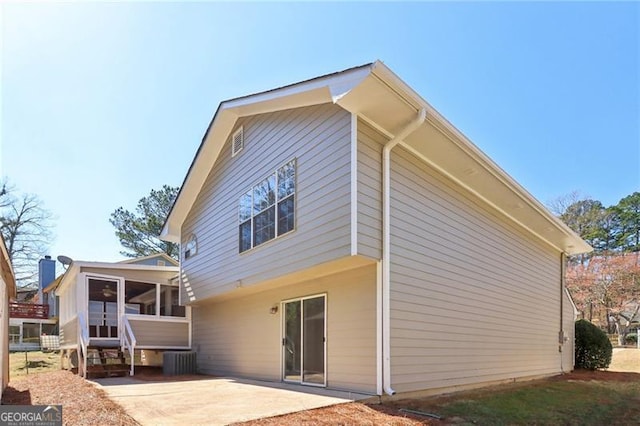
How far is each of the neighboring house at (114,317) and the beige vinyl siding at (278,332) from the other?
3.53 feet

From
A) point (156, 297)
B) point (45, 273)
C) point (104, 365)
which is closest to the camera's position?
point (104, 365)

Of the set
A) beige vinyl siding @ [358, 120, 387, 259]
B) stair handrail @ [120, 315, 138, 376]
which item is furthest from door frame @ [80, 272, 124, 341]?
beige vinyl siding @ [358, 120, 387, 259]

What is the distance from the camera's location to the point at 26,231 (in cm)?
3284

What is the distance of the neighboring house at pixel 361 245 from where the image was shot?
680 centimetres

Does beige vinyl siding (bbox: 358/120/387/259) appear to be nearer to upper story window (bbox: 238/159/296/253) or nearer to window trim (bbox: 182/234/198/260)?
upper story window (bbox: 238/159/296/253)

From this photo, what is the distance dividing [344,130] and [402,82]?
3.90ft

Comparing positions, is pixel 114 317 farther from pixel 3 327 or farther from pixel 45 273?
pixel 45 273

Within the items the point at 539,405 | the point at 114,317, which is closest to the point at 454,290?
the point at 539,405

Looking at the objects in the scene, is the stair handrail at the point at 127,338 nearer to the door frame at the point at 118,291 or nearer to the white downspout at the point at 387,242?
the door frame at the point at 118,291

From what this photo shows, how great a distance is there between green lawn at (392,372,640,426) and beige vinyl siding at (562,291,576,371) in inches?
147

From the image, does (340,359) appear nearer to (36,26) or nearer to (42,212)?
(36,26)

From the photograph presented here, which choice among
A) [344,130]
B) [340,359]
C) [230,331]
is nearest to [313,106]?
[344,130]

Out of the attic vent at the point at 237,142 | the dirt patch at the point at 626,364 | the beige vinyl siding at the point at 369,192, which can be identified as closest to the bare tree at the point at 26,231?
the attic vent at the point at 237,142

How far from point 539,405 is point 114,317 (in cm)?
1208
